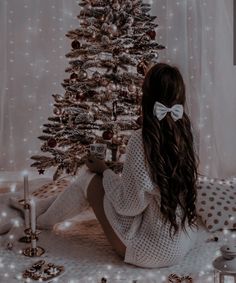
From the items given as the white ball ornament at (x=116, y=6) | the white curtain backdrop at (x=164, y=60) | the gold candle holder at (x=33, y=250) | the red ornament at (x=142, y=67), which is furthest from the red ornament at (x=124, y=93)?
the white curtain backdrop at (x=164, y=60)

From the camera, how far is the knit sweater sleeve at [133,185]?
2068 mm

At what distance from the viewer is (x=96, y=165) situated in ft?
7.78

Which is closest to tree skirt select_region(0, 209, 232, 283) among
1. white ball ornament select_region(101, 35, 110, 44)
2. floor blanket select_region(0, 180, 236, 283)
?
floor blanket select_region(0, 180, 236, 283)

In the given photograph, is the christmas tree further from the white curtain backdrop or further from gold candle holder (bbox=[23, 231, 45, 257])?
the white curtain backdrop

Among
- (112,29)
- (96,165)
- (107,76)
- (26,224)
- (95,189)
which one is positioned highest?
(112,29)

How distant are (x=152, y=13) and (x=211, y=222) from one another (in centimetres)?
208

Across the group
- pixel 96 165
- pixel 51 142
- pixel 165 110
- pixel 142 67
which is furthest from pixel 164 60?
pixel 165 110

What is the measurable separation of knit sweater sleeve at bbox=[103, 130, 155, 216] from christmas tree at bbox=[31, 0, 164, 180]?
0.85 metres

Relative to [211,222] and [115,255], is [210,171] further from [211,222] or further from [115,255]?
[115,255]

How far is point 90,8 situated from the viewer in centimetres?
300

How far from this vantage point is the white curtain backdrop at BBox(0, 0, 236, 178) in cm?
407

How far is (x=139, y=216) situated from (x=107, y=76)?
3.64 feet

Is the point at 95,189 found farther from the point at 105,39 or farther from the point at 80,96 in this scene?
the point at 105,39

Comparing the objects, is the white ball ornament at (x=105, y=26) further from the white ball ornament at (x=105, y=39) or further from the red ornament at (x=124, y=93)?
the red ornament at (x=124, y=93)
